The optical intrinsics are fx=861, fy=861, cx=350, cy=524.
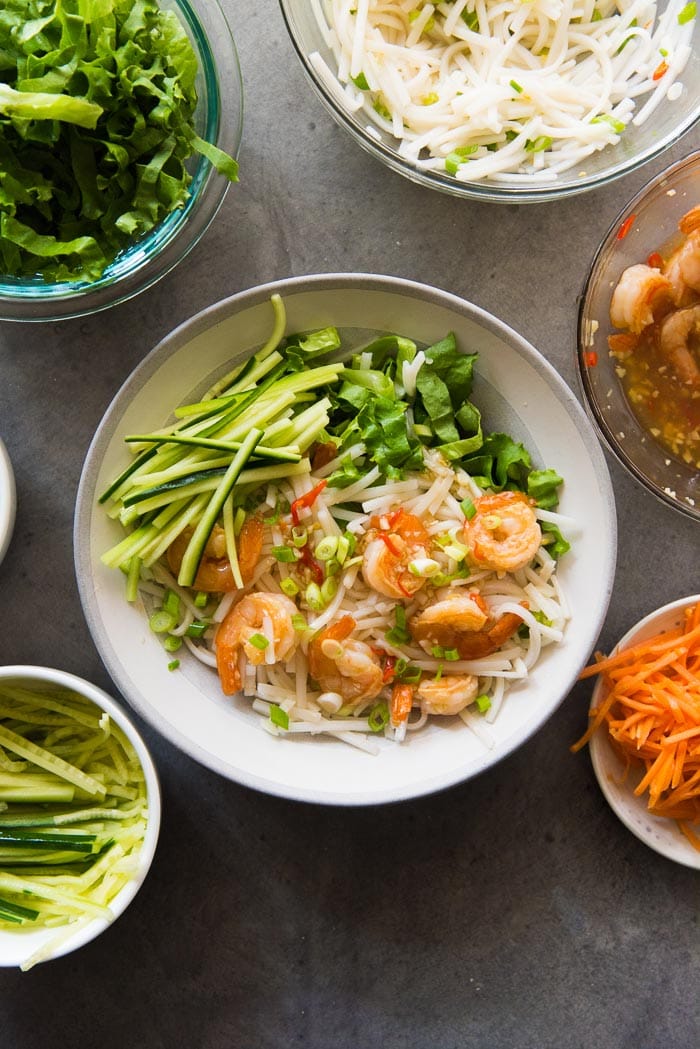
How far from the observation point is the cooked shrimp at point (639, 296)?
7.12ft

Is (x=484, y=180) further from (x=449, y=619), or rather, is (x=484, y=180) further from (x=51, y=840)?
(x=51, y=840)

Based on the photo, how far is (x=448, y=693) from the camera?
200 cm

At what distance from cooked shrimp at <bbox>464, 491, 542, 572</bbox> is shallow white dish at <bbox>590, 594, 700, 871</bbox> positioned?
1.55 ft

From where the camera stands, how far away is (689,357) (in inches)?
88.2

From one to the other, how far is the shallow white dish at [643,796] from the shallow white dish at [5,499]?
1558 millimetres

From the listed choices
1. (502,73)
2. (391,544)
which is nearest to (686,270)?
(502,73)

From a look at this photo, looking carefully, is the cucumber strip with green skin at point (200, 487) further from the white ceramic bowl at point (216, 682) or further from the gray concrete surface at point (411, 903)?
the gray concrete surface at point (411, 903)

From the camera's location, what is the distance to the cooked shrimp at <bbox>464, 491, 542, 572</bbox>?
197cm

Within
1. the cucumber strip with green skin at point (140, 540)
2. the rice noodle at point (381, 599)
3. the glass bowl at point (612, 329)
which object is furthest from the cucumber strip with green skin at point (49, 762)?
the glass bowl at point (612, 329)

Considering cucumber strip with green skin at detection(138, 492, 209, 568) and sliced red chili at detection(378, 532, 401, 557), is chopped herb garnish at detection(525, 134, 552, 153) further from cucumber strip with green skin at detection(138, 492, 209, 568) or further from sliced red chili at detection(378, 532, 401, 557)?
cucumber strip with green skin at detection(138, 492, 209, 568)

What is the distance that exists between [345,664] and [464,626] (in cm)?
29

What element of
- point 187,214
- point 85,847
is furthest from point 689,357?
point 85,847

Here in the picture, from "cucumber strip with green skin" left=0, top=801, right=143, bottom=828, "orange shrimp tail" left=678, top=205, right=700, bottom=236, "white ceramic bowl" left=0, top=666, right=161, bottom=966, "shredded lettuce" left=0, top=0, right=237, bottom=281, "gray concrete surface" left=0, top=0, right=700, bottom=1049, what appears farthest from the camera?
"gray concrete surface" left=0, top=0, right=700, bottom=1049

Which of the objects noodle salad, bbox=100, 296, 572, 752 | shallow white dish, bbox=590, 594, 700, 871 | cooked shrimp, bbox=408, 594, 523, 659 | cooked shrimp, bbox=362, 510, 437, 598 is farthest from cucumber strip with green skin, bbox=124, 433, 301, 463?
shallow white dish, bbox=590, 594, 700, 871
